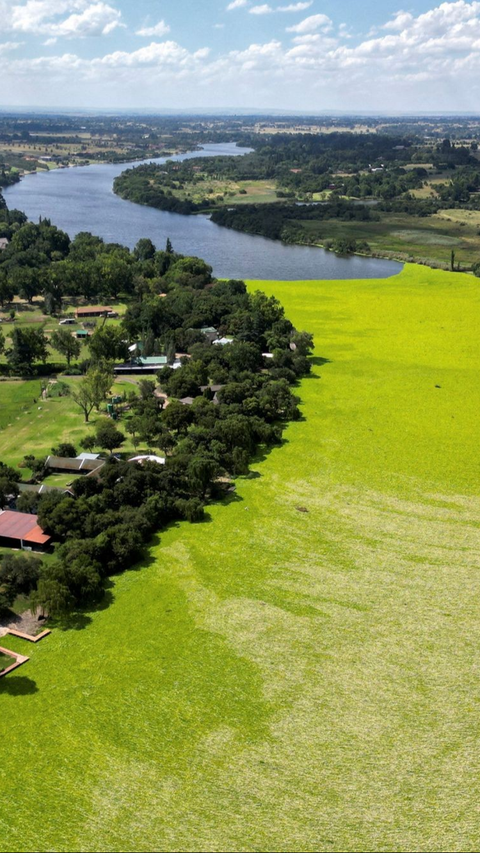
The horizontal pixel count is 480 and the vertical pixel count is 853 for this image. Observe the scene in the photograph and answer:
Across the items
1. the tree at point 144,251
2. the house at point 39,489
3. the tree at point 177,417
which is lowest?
the house at point 39,489

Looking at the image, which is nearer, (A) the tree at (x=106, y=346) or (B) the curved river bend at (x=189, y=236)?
(A) the tree at (x=106, y=346)

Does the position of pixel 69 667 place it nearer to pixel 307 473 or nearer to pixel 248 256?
pixel 307 473

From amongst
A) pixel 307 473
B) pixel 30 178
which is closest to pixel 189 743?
pixel 307 473

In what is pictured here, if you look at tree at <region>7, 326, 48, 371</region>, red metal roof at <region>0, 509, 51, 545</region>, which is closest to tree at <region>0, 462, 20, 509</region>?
red metal roof at <region>0, 509, 51, 545</region>

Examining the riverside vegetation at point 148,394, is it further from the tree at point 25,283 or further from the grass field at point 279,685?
the grass field at point 279,685

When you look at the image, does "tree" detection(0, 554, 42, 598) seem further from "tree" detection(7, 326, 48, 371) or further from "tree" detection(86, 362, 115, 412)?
"tree" detection(7, 326, 48, 371)

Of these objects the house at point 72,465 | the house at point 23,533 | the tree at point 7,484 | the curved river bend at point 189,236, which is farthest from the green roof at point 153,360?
the curved river bend at point 189,236

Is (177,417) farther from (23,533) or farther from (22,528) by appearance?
(23,533)

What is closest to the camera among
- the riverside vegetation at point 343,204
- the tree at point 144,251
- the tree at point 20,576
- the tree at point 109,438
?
the tree at point 20,576
